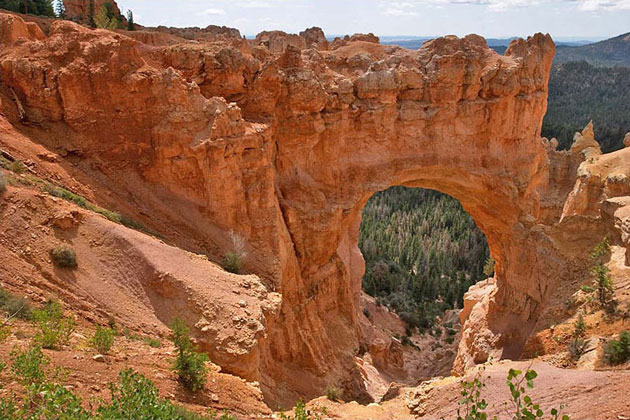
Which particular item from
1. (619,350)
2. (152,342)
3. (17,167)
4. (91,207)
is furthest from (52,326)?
(619,350)

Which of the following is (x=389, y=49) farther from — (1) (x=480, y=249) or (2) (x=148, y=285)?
(1) (x=480, y=249)

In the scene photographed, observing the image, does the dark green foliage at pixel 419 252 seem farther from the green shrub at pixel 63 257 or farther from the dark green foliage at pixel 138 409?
the dark green foliage at pixel 138 409

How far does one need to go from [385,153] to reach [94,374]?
15357 mm

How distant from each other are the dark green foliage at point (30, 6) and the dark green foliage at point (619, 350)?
29.0m

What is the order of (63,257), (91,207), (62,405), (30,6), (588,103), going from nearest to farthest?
(62,405) < (63,257) < (91,207) < (30,6) < (588,103)

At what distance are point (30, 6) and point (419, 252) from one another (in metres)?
35.0

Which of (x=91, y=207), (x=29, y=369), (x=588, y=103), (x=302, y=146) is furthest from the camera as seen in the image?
(x=588, y=103)

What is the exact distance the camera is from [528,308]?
19844 mm

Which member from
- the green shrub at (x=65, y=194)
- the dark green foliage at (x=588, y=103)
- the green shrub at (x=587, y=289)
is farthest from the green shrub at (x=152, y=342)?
the dark green foliage at (x=588, y=103)

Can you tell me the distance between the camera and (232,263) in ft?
47.5

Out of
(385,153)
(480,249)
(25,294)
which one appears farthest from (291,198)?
(480,249)

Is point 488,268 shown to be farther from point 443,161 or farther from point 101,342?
point 101,342

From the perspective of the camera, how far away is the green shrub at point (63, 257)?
10.7m

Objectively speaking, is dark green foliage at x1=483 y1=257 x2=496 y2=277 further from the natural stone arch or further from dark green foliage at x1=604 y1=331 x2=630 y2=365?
dark green foliage at x1=604 y1=331 x2=630 y2=365
